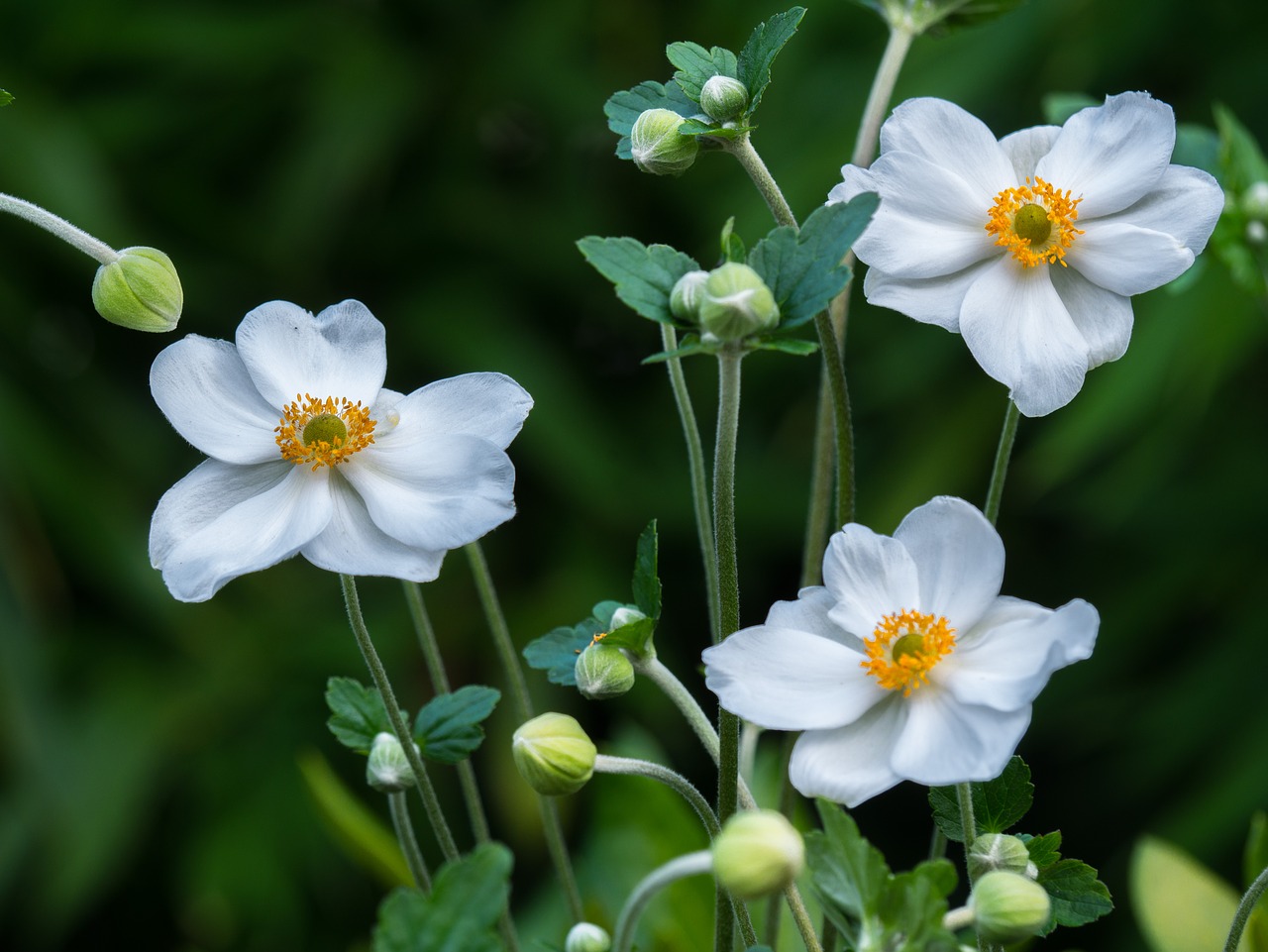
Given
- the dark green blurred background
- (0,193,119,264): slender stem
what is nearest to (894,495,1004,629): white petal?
(0,193,119,264): slender stem

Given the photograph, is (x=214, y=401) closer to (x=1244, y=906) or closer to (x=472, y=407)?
(x=472, y=407)

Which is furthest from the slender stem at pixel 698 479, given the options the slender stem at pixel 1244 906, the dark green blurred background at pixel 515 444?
the dark green blurred background at pixel 515 444

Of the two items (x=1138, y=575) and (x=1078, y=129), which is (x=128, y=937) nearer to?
(x=1138, y=575)

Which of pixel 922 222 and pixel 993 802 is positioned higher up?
pixel 922 222

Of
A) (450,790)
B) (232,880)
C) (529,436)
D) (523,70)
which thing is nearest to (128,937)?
(232,880)

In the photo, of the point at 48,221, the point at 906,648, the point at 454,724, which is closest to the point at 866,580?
the point at 906,648

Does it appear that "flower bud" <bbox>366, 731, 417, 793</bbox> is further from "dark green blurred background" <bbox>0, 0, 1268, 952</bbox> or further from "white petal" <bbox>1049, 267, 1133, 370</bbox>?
"dark green blurred background" <bbox>0, 0, 1268, 952</bbox>

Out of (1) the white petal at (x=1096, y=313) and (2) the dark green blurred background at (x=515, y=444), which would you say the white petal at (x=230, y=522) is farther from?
(2) the dark green blurred background at (x=515, y=444)
